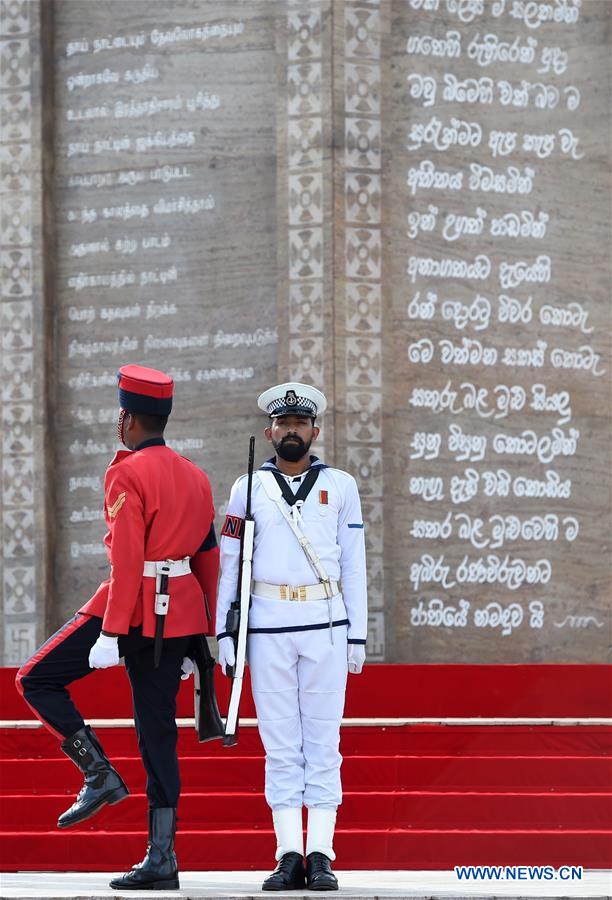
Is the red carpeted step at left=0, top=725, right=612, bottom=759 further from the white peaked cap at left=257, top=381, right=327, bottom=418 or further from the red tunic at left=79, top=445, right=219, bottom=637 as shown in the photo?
the white peaked cap at left=257, top=381, right=327, bottom=418

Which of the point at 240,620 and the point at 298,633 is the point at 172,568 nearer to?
the point at 240,620

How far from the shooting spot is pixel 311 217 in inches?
420

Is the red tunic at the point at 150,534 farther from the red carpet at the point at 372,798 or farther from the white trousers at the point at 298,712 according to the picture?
the red carpet at the point at 372,798

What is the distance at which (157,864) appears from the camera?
6.27 m

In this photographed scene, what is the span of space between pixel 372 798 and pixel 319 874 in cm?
167

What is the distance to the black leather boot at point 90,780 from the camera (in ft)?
20.5

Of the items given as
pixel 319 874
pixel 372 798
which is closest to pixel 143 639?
pixel 319 874

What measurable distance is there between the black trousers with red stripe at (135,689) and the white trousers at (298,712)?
0.38m

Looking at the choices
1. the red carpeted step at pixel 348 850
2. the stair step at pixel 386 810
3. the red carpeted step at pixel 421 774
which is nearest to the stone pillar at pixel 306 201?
the red carpeted step at pixel 421 774

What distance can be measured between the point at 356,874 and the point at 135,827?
4.09ft

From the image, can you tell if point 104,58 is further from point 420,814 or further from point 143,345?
point 420,814

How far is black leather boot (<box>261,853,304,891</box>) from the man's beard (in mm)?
1672

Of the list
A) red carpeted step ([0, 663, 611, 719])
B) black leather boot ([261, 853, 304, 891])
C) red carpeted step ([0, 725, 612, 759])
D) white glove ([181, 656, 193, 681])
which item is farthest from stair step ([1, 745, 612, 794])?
black leather boot ([261, 853, 304, 891])

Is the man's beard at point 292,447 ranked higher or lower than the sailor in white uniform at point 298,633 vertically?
higher
